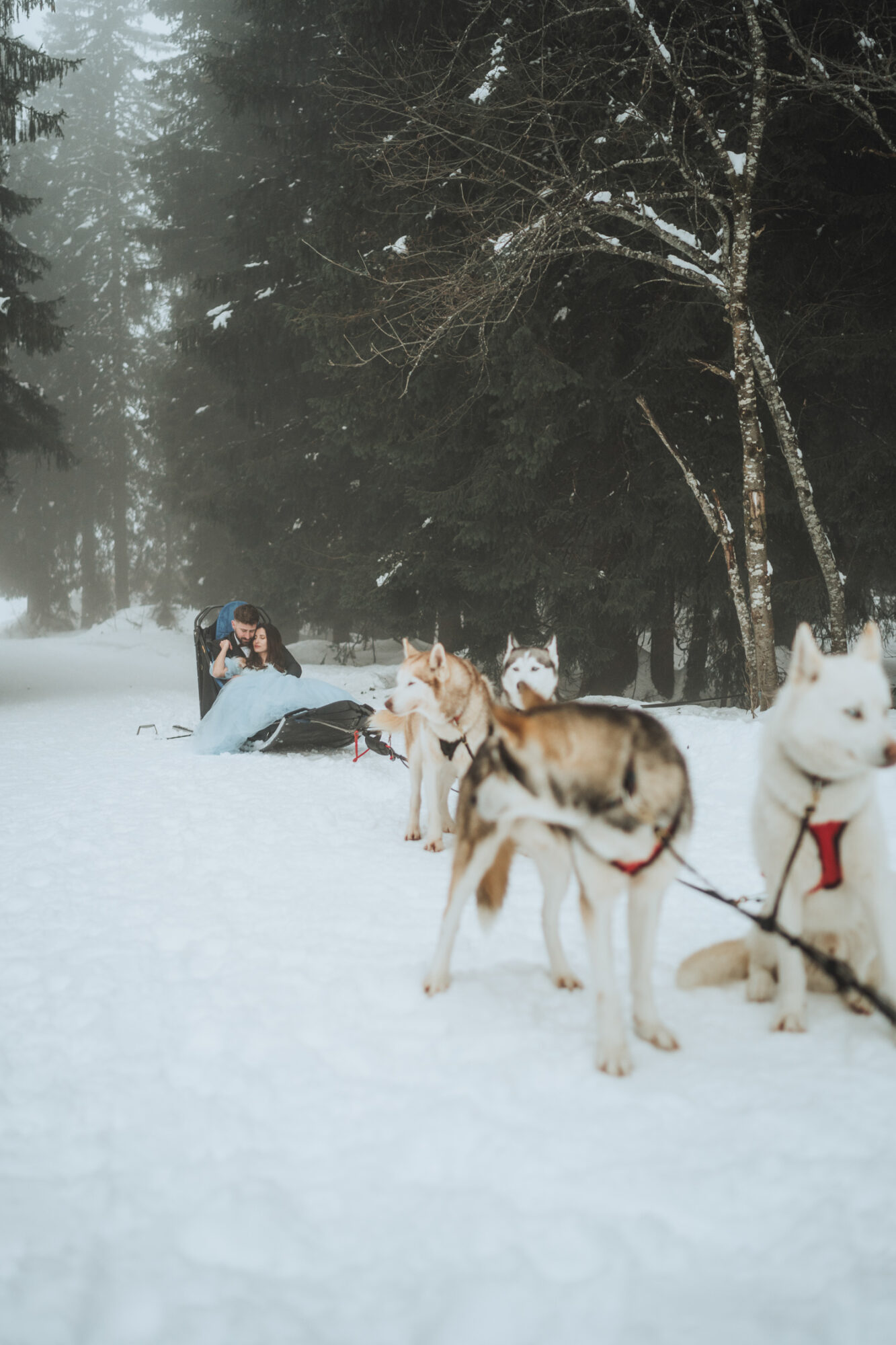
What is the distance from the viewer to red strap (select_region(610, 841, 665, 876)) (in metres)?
2.04

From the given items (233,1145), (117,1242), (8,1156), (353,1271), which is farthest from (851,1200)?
(8,1156)

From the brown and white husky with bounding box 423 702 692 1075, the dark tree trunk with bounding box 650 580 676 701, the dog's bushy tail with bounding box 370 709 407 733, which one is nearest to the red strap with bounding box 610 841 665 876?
the brown and white husky with bounding box 423 702 692 1075

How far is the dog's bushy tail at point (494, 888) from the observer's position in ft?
8.13

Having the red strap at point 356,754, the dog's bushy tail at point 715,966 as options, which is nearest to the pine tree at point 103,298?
the red strap at point 356,754

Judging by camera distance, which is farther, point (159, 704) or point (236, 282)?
point (236, 282)

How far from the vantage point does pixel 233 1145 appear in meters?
1.87

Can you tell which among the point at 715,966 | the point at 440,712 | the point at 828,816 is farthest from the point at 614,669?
the point at 828,816

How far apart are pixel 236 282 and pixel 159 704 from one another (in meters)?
7.89

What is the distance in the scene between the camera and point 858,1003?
7.67 ft

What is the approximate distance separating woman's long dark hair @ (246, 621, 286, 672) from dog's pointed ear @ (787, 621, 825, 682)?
660cm

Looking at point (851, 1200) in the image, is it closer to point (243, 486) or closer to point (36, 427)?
point (243, 486)

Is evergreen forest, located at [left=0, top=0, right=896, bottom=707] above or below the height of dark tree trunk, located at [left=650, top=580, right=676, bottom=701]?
above

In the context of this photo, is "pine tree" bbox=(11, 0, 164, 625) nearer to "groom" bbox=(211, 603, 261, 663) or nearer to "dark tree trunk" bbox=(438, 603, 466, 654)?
"dark tree trunk" bbox=(438, 603, 466, 654)

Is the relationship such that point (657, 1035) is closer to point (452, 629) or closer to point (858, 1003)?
point (858, 1003)
